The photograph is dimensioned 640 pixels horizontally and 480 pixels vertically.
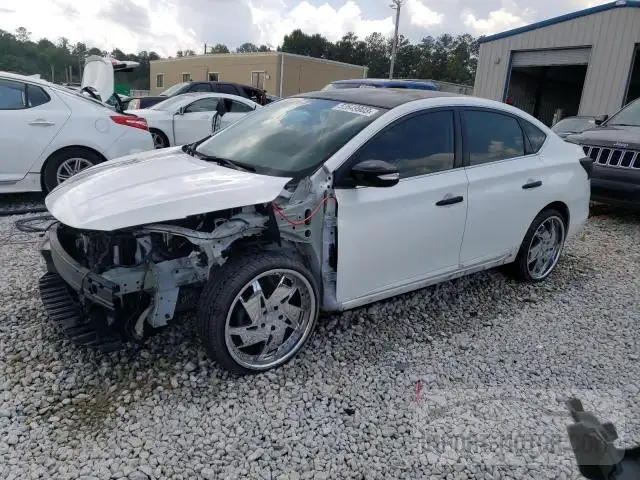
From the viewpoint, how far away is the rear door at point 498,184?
3688 millimetres

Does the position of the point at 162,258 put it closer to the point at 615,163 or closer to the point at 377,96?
the point at 377,96

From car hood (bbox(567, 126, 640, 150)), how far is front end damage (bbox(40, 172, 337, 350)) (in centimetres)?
564

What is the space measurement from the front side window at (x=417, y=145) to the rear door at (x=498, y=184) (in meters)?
0.19

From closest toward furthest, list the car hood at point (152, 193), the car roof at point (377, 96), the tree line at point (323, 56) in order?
the car hood at point (152, 193), the car roof at point (377, 96), the tree line at point (323, 56)

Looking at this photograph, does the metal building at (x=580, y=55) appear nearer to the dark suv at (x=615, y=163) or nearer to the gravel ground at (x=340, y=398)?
the dark suv at (x=615, y=163)

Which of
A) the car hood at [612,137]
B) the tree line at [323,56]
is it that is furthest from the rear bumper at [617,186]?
the tree line at [323,56]

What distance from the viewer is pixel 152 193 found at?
2.71m

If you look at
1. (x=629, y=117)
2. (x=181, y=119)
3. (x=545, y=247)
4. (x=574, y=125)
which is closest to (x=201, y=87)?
(x=181, y=119)

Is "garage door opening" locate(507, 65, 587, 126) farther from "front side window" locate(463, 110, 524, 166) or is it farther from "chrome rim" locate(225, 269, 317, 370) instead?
"chrome rim" locate(225, 269, 317, 370)

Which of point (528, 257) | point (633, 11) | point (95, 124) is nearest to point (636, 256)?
point (528, 257)

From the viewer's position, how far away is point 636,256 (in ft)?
18.5

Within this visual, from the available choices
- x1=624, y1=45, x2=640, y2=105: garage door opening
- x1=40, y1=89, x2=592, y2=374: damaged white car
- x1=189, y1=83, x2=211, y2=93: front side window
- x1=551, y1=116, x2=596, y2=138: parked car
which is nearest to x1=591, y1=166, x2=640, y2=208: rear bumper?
x1=551, y1=116, x2=596, y2=138: parked car

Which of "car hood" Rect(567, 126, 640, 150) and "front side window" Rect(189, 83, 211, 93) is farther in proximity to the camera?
"front side window" Rect(189, 83, 211, 93)

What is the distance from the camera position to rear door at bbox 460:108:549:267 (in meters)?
3.69
